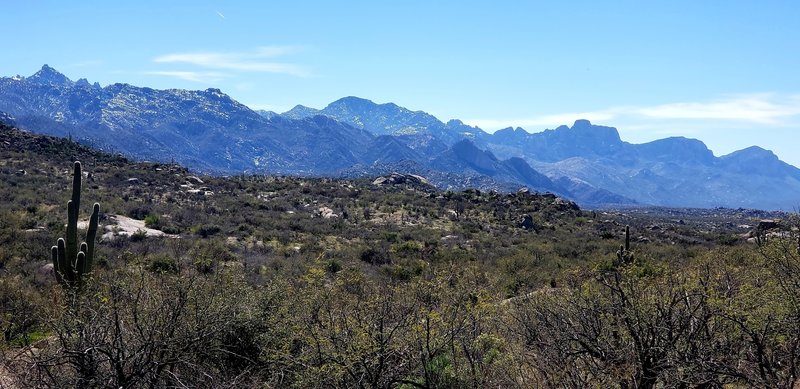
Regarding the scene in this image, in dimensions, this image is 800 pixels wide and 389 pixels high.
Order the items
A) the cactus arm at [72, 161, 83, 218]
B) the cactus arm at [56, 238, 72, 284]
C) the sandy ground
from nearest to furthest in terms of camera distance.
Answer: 1. the cactus arm at [56, 238, 72, 284]
2. the cactus arm at [72, 161, 83, 218]
3. the sandy ground

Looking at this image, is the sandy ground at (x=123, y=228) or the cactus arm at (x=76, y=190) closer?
the cactus arm at (x=76, y=190)

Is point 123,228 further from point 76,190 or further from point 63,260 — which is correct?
point 63,260

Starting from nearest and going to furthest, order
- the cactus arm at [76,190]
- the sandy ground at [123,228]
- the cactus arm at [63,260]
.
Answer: the cactus arm at [63,260], the cactus arm at [76,190], the sandy ground at [123,228]

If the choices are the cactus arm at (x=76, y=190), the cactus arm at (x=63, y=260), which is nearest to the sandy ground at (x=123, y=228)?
the cactus arm at (x=76, y=190)

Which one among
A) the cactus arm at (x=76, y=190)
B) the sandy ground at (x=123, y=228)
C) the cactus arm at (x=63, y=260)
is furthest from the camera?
the sandy ground at (x=123, y=228)

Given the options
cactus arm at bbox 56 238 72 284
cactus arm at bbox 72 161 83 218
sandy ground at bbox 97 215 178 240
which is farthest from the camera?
sandy ground at bbox 97 215 178 240

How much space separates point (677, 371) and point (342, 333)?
5.74 meters

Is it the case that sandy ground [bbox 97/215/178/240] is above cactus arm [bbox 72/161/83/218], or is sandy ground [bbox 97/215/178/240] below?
below

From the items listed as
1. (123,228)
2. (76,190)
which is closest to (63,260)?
(76,190)

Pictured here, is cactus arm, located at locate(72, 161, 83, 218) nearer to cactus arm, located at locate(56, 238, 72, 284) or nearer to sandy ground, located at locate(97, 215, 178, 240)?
cactus arm, located at locate(56, 238, 72, 284)

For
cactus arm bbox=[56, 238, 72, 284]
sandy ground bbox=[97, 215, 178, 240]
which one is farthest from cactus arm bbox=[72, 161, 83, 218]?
sandy ground bbox=[97, 215, 178, 240]

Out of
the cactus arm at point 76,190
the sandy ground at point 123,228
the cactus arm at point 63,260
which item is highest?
the cactus arm at point 76,190

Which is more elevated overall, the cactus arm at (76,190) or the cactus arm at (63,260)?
the cactus arm at (76,190)

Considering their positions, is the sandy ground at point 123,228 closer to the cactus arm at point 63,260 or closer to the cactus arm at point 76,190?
the cactus arm at point 76,190
